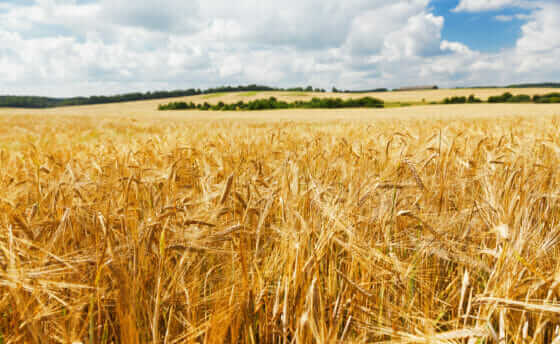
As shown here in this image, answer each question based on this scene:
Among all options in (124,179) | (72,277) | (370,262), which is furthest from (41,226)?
(370,262)

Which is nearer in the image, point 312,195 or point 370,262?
point 370,262

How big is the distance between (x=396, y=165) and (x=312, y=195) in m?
0.75

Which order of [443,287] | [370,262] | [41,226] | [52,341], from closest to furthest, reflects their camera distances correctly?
[52,341]
[370,262]
[41,226]
[443,287]

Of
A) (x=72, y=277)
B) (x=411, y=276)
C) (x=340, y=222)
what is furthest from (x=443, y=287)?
(x=72, y=277)

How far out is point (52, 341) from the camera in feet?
3.23

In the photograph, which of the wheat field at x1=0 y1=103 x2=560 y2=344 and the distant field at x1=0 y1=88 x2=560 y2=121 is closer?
the wheat field at x1=0 y1=103 x2=560 y2=344

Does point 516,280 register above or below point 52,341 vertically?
above

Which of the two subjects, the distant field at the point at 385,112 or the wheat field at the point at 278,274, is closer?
the wheat field at the point at 278,274

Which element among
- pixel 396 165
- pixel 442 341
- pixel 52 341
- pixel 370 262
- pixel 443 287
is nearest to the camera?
pixel 442 341

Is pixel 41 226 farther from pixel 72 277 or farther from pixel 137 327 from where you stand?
pixel 137 327

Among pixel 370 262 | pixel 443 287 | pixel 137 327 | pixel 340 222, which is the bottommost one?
pixel 443 287

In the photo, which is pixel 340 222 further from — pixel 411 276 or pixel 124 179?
pixel 124 179

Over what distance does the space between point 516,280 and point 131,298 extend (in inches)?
43.4

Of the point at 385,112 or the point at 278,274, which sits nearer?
the point at 278,274
